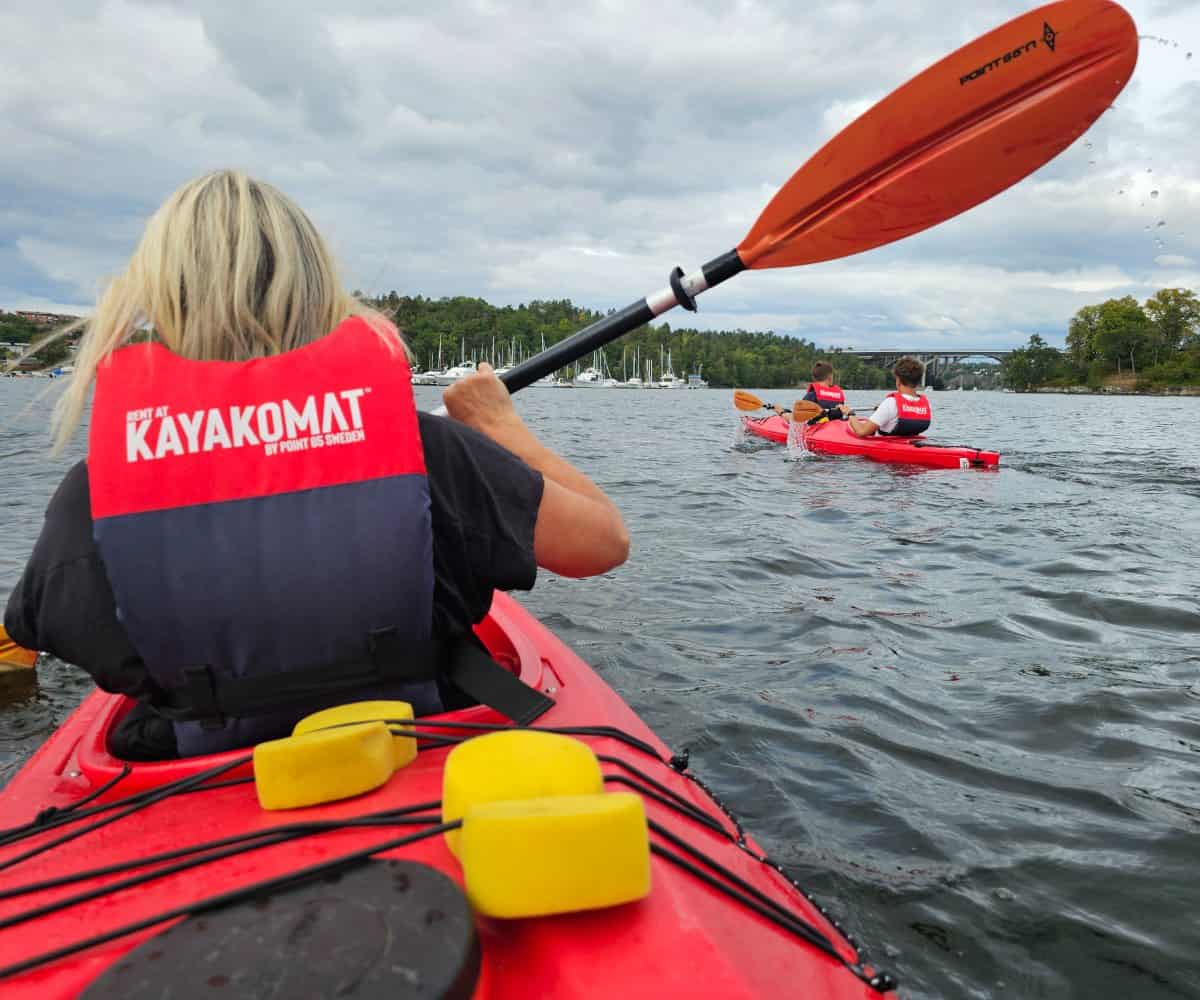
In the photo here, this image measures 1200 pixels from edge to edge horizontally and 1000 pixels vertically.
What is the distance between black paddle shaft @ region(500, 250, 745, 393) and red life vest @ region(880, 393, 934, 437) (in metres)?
8.78

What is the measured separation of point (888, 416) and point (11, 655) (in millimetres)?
10284

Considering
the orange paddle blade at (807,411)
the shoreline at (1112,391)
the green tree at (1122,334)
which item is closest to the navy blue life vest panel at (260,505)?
the orange paddle blade at (807,411)

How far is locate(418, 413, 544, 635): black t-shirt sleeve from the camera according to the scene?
1.60 metres

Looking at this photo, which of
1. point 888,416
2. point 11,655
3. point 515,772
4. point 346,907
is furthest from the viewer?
point 888,416

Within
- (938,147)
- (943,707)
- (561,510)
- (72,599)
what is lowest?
(943,707)

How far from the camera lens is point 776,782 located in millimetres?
2871

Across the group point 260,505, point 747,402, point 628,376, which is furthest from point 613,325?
point 628,376

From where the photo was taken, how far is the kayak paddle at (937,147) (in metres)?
3.13

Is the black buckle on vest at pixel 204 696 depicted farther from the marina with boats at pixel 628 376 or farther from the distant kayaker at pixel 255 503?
the marina with boats at pixel 628 376

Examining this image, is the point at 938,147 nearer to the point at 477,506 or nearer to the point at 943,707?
the point at 943,707

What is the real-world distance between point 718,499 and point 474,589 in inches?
296

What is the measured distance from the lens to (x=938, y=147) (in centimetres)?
340

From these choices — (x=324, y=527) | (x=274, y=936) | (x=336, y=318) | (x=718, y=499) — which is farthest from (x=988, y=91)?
(x=718, y=499)

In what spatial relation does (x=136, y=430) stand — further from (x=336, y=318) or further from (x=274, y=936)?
(x=274, y=936)
